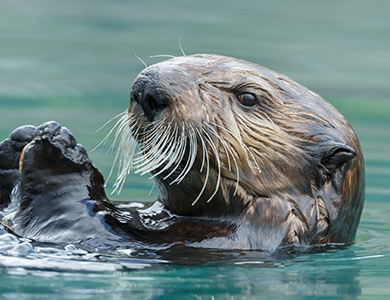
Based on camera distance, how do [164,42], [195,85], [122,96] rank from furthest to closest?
[164,42], [122,96], [195,85]

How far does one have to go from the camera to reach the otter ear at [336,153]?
16.5 ft

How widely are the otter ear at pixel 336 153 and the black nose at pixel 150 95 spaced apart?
95cm

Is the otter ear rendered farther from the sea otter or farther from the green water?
the green water

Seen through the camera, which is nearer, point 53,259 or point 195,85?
point 53,259

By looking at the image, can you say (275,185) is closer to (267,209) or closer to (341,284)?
(267,209)

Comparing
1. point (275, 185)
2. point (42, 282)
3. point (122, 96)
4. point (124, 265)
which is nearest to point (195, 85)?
point (275, 185)

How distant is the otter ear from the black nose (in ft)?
3.11

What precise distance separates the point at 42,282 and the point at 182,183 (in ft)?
3.92

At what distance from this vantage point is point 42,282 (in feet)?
13.9

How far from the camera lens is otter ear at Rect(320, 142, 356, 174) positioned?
5.02 metres

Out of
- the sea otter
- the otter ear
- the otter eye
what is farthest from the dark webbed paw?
the otter ear

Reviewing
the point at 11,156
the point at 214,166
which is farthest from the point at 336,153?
the point at 11,156

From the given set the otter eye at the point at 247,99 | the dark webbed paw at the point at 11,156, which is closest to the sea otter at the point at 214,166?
the otter eye at the point at 247,99

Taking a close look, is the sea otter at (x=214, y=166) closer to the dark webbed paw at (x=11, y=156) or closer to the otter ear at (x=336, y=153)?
the otter ear at (x=336, y=153)
